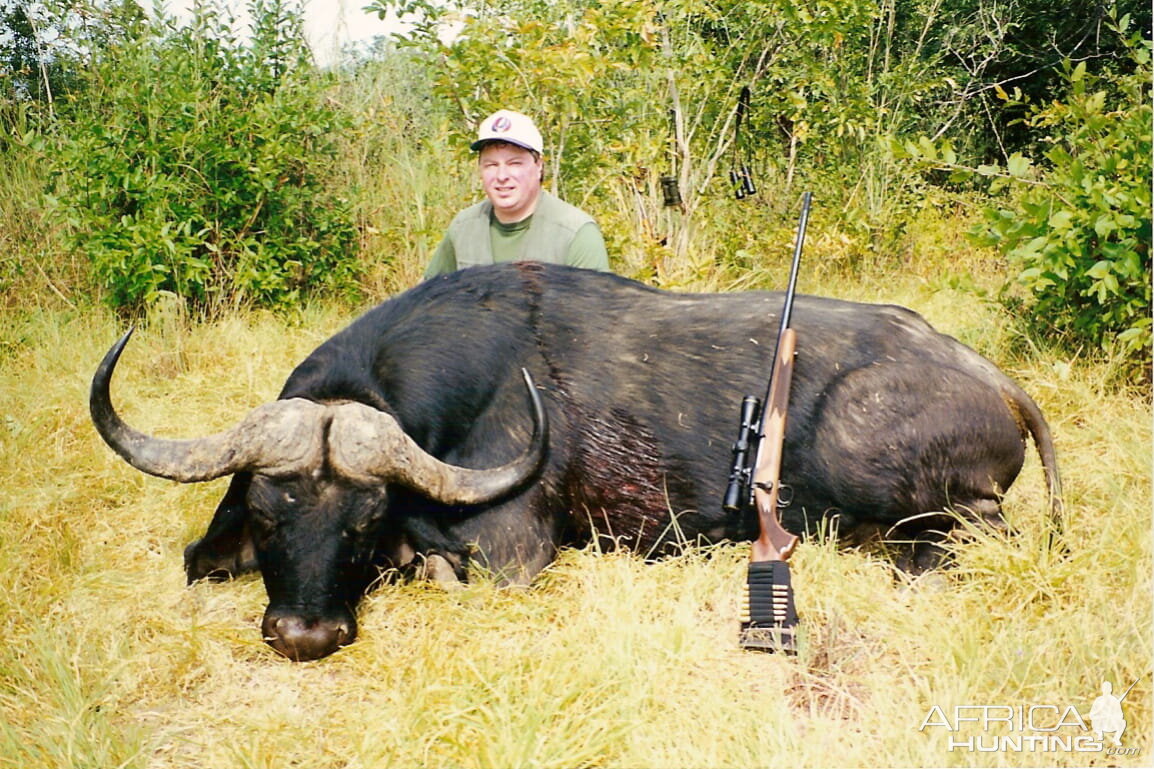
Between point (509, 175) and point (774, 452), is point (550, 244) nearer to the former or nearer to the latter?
point (509, 175)

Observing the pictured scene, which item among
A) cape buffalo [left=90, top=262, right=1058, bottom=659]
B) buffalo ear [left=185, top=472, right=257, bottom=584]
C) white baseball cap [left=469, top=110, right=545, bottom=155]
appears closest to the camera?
cape buffalo [left=90, top=262, right=1058, bottom=659]

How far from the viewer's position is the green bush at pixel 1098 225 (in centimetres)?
437

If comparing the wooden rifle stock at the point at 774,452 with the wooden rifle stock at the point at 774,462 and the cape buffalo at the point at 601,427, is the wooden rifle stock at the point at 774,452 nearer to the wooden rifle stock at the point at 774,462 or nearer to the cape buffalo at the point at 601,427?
the wooden rifle stock at the point at 774,462

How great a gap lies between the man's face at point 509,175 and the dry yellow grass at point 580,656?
1913mm

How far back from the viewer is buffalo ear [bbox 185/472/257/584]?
342 cm

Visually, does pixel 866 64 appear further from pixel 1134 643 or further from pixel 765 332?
pixel 1134 643

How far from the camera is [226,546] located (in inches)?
139

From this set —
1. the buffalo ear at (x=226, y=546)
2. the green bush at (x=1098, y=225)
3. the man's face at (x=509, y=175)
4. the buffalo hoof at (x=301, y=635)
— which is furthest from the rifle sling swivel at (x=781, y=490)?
the man's face at (x=509, y=175)

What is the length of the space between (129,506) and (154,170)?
267cm

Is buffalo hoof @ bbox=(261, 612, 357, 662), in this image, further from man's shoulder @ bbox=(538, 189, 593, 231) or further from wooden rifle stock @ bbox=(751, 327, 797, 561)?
man's shoulder @ bbox=(538, 189, 593, 231)

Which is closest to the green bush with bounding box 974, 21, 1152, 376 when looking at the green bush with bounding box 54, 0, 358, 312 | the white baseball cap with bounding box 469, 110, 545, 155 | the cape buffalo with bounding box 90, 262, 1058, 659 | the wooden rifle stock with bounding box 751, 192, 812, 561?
the cape buffalo with bounding box 90, 262, 1058, 659

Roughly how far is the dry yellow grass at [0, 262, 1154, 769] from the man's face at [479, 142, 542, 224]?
75.3 inches

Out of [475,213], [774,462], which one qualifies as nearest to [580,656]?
[774,462]

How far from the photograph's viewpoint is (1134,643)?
2.71 metres
